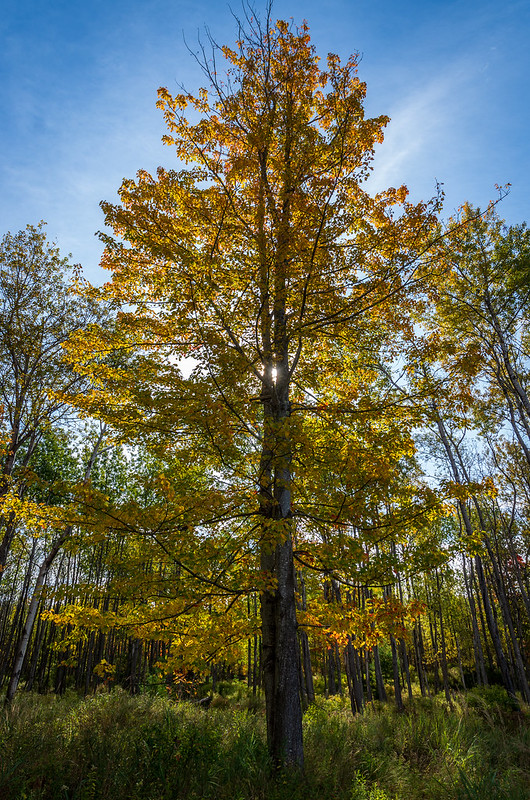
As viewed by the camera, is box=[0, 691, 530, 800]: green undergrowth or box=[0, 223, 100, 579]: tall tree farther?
box=[0, 223, 100, 579]: tall tree

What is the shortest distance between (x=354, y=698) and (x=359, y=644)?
12.1 meters

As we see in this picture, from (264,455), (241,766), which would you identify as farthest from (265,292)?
(241,766)

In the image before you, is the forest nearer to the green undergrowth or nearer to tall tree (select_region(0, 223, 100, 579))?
the green undergrowth

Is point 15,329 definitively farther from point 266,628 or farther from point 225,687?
point 225,687

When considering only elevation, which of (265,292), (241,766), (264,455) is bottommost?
(241,766)

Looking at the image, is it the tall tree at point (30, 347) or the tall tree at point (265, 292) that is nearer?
the tall tree at point (265, 292)

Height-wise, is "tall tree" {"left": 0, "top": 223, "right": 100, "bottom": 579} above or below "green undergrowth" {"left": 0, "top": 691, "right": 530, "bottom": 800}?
above

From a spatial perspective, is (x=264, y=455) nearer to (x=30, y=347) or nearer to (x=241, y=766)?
(x=241, y=766)

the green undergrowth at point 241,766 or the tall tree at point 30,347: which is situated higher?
the tall tree at point 30,347

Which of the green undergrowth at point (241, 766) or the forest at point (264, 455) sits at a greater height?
the forest at point (264, 455)

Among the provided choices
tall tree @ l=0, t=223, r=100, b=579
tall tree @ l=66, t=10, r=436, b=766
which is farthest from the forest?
tall tree @ l=0, t=223, r=100, b=579

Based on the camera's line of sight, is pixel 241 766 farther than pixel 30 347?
No

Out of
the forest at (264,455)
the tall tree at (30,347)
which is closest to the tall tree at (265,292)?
the forest at (264,455)

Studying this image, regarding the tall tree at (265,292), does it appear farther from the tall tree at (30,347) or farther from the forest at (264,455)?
the tall tree at (30,347)
